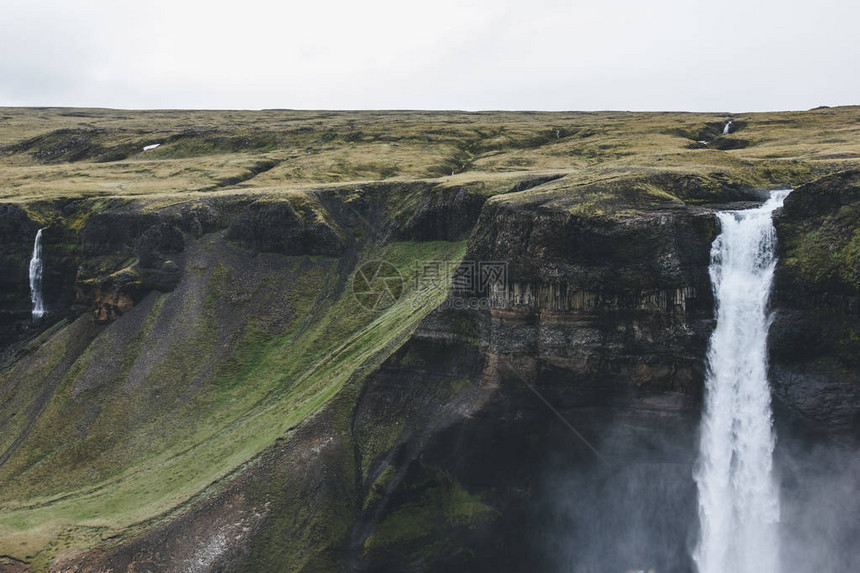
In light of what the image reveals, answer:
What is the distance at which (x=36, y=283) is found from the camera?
83250mm

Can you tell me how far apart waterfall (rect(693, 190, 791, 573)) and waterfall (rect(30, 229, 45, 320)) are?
83238mm

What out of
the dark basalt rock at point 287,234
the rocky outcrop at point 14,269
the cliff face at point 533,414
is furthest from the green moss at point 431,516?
the rocky outcrop at point 14,269

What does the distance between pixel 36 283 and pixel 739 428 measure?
8702cm

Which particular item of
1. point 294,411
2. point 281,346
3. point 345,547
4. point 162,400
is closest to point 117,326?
point 162,400

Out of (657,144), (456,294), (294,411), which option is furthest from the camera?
(657,144)

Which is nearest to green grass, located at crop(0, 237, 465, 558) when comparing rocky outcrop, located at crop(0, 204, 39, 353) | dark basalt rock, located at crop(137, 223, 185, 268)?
dark basalt rock, located at crop(137, 223, 185, 268)

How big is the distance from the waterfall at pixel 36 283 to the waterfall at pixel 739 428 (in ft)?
273

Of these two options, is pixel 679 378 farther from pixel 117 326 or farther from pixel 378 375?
pixel 117 326

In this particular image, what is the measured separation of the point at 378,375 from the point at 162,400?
2851cm

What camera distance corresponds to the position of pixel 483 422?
44.7m

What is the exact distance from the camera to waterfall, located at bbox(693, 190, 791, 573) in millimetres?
38438

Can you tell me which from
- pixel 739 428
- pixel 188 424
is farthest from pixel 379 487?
pixel 188 424

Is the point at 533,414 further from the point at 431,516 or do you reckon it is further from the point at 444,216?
the point at 444,216

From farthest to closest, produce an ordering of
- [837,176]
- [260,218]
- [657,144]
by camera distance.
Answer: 1. [657,144]
2. [260,218]
3. [837,176]
